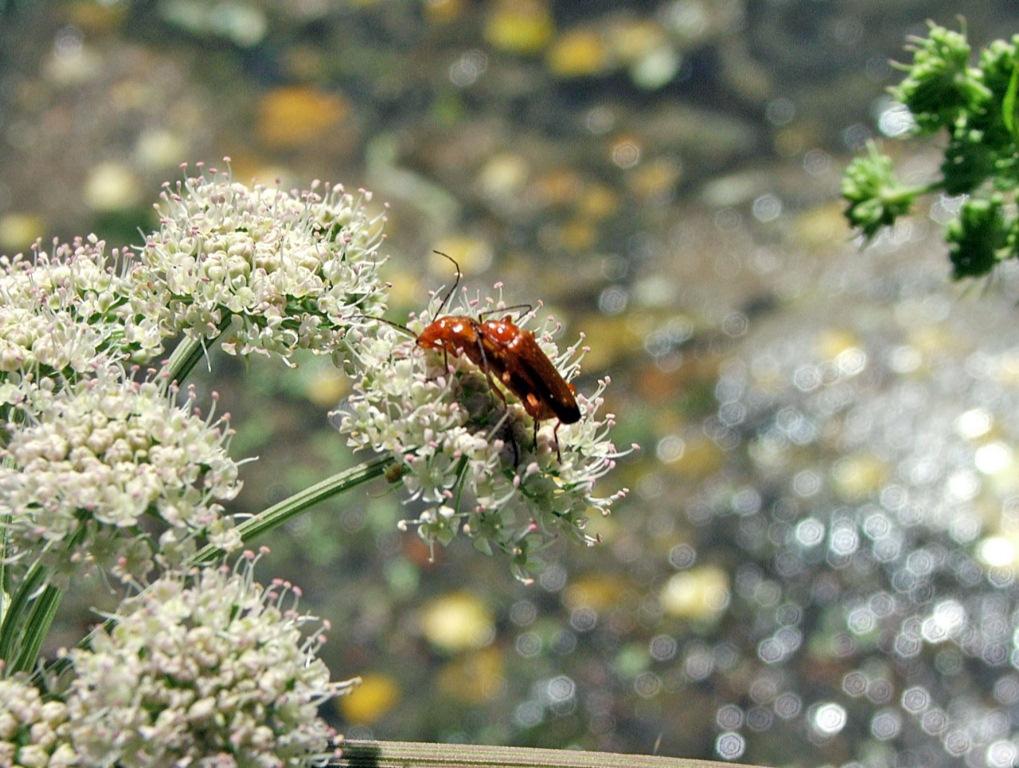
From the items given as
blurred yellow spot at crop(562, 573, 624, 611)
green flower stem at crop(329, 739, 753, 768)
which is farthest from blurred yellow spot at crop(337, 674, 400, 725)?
green flower stem at crop(329, 739, 753, 768)

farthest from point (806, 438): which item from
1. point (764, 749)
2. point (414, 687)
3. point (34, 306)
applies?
point (34, 306)

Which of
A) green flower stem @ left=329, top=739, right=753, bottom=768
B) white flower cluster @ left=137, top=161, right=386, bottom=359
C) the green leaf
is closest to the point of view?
green flower stem @ left=329, top=739, right=753, bottom=768

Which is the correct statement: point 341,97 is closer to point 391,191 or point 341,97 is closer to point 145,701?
point 391,191

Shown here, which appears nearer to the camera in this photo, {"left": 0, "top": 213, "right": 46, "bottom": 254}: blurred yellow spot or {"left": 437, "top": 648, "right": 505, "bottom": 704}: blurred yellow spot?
{"left": 437, "top": 648, "right": 505, "bottom": 704}: blurred yellow spot

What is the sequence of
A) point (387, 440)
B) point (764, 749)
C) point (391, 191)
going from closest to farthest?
point (387, 440) < point (764, 749) < point (391, 191)

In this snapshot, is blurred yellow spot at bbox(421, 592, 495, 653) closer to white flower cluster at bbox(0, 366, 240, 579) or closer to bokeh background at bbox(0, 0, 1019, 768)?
bokeh background at bbox(0, 0, 1019, 768)

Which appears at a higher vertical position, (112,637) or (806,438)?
(112,637)

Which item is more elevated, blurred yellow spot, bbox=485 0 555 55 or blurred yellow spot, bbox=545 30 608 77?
blurred yellow spot, bbox=485 0 555 55
